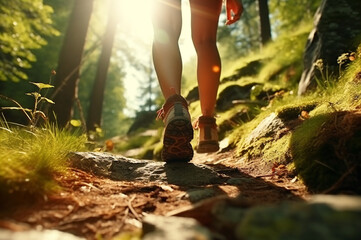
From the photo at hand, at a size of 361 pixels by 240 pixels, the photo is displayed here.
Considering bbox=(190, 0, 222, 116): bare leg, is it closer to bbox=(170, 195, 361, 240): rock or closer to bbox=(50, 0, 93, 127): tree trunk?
bbox=(170, 195, 361, 240): rock

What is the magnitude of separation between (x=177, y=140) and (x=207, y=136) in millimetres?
487

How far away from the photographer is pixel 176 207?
1264 millimetres

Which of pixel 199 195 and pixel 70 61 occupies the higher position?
pixel 70 61

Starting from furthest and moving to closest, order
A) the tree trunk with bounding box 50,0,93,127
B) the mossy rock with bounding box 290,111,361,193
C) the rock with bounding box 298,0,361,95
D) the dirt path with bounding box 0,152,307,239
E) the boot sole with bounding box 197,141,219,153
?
the tree trunk with bounding box 50,0,93,127, the rock with bounding box 298,0,361,95, the boot sole with bounding box 197,141,219,153, the mossy rock with bounding box 290,111,361,193, the dirt path with bounding box 0,152,307,239

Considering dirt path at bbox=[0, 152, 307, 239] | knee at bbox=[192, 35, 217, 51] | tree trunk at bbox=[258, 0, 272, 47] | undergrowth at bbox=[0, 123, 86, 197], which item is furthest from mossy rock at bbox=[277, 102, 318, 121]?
tree trunk at bbox=[258, 0, 272, 47]

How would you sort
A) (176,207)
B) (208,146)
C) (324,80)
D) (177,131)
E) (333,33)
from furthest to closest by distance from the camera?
(333,33) → (324,80) → (208,146) → (177,131) → (176,207)

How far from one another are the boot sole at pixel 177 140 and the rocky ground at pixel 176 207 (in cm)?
7

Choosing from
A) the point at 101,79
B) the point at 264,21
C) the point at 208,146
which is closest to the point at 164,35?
the point at 208,146

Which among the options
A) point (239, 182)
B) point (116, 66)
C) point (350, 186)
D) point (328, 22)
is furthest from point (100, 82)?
point (116, 66)

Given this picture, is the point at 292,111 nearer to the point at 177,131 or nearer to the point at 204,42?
the point at 204,42

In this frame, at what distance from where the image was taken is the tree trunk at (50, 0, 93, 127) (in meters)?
4.98

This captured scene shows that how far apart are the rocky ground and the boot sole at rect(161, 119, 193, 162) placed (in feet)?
0.24

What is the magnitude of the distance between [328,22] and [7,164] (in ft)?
12.2

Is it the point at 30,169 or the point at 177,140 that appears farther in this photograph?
the point at 177,140
